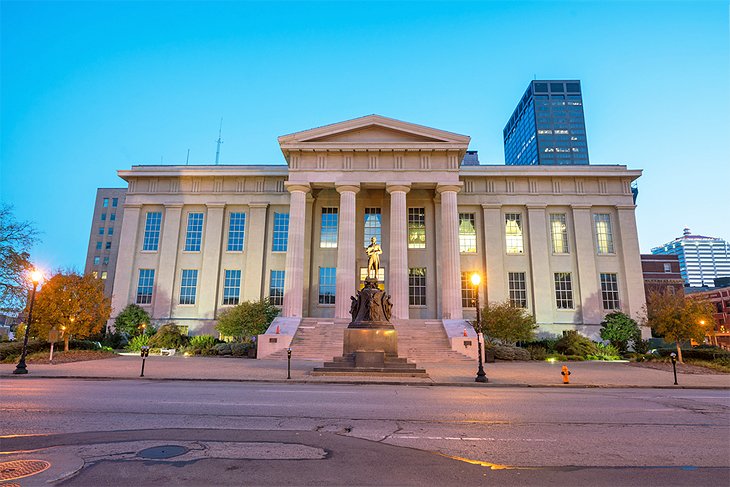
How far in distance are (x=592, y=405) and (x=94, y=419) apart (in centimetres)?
1170

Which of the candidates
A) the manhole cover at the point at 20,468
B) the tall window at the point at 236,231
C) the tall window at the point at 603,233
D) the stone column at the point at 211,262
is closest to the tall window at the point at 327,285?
the tall window at the point at 236,231

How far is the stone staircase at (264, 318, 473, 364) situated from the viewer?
24922 millimetres

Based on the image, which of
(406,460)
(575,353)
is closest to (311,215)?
(575,353)

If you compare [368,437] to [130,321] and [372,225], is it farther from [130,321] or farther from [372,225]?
[130,321]

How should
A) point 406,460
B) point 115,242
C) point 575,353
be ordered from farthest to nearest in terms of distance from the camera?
point 115,242, point 575,353, point 406,460

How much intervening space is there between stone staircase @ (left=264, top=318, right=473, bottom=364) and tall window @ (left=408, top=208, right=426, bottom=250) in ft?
31.8

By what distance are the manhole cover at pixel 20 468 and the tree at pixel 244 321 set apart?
25.9 m

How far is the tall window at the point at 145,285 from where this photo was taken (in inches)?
1478

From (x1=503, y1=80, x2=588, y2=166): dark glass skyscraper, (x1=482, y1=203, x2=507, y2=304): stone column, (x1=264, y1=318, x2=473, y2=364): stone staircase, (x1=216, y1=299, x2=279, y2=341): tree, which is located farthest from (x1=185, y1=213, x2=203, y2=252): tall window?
(x1=503, y1=80, x2=588, y2=166): dark glass skyscraper

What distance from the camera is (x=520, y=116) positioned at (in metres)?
177

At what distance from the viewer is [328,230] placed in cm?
3809

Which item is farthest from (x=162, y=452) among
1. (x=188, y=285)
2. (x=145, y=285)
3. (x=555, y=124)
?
(x=555, y=124)

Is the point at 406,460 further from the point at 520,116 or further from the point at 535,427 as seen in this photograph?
the point at 520,116

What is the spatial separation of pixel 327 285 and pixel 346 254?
629 cm
